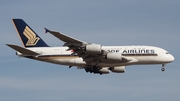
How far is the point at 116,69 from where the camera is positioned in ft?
231

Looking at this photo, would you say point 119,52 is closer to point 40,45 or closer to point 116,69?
point 116,69

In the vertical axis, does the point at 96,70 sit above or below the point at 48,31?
below

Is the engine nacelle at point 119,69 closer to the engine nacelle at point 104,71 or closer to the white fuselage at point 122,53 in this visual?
the engine nacelle at point 104,71

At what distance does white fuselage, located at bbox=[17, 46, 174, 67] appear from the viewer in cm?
6488

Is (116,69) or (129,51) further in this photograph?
(116,69)

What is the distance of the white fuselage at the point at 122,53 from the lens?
64875 millimetres

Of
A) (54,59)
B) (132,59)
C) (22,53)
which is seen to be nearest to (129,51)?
(132,59)

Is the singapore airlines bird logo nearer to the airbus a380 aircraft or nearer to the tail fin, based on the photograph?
the tail fin

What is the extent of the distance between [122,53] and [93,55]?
13.3 feet

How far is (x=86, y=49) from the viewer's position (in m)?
62.1

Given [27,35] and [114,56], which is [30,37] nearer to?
[27,35]

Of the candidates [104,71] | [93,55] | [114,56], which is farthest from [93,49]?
[104,71]

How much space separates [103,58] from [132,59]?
12.7 feet

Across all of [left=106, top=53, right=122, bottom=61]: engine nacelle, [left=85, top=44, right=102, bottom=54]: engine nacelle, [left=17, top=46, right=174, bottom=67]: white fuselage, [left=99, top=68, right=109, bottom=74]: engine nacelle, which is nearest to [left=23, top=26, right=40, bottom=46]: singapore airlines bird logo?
[left=17, top=46, right=174, bottom=67]: white fuselage
